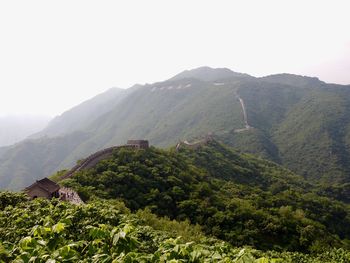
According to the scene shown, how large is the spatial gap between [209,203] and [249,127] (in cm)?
9439

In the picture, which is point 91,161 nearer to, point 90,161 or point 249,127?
point 90,161

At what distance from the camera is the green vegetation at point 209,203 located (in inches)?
1273

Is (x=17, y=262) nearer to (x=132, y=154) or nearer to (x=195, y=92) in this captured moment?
(x=132, y=154)

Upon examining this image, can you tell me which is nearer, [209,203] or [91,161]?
[209,203]

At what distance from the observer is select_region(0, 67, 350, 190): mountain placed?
344ft

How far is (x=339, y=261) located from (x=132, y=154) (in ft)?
90.1

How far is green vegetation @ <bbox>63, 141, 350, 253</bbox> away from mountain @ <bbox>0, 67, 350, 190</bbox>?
35894mm

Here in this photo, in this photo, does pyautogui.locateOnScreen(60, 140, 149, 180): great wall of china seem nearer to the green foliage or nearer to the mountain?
the green foliage

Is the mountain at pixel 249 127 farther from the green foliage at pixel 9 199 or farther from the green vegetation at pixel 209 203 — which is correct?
the green foliage at pixel 9 199

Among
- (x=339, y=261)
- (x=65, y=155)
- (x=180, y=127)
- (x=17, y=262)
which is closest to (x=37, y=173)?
(x=65, y=155)

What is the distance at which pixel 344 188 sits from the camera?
75.5 metres

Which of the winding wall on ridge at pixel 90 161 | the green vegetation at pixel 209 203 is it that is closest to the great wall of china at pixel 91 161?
the winding wall on ridge at pixel 90 161

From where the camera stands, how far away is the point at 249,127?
127m

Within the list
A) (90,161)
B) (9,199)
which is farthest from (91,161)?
(9,199)
